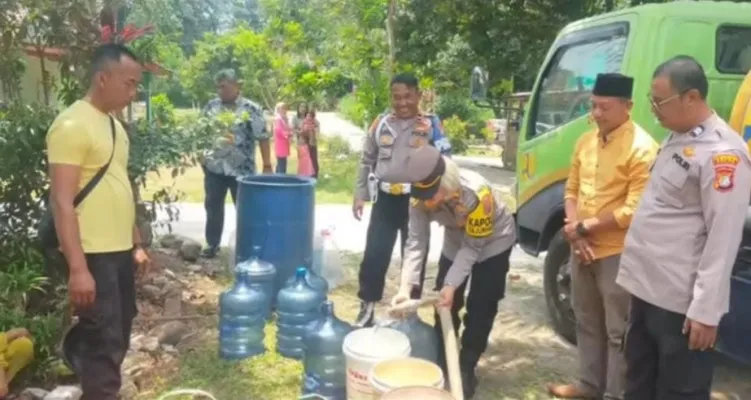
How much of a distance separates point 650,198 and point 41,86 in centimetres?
412

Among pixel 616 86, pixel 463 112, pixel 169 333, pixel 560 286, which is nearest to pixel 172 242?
pixel 169 333

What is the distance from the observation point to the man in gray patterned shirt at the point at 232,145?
621 centimetres

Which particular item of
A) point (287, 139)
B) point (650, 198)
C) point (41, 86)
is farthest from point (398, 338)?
point (287, 139)

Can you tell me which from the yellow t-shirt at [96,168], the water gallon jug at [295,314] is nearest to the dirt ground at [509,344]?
the water gallon jug at [295,314]

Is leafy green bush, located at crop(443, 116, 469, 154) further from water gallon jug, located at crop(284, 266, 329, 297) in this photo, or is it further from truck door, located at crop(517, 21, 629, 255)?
water gallon jug, located at crop(284, 266, 329, 297)

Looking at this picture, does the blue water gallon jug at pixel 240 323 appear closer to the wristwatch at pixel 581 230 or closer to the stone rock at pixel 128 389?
the stone rock at pixel 128 389

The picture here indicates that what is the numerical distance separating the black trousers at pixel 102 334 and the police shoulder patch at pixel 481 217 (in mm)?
1545

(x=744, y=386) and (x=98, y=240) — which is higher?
(x=98, y=240)

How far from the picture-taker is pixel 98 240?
2.97m

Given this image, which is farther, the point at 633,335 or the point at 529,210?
the point at 529,210

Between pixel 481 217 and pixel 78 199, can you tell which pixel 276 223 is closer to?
pixel 481 217

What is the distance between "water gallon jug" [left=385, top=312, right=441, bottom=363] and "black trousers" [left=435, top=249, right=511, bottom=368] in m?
0.18

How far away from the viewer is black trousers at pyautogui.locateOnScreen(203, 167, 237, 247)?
253 inches

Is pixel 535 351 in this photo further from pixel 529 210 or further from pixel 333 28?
pixel 333 28
